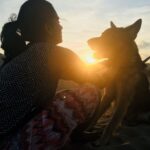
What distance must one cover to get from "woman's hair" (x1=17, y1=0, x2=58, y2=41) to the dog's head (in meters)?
1.18

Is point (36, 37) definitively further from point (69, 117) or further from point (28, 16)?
point (69, 117)

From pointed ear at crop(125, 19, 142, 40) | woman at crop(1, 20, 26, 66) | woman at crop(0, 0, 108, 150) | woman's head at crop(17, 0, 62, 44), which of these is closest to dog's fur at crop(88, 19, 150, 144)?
pointed ear at crop(125, 19, 142, 40)

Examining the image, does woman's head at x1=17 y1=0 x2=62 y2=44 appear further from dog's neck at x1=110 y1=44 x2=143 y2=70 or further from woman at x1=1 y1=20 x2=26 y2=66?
dog's neck at x1=110 y1=44 x2=143 y2=70

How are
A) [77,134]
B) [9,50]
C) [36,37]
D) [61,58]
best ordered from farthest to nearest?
[77,134]
[9,50]
[36,37]
[61,58]

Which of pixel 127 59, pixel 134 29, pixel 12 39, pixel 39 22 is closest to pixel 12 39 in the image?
pixel 12 39

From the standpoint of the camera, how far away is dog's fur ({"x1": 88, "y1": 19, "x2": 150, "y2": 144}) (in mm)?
3717

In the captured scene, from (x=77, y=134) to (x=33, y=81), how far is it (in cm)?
115

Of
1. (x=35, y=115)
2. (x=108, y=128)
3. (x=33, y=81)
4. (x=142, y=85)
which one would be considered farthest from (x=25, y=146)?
(x=142, y=85)

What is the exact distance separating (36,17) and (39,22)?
0.05 m

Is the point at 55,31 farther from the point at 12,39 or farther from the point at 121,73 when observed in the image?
the point at 121,73

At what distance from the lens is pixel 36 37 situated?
3.34 m

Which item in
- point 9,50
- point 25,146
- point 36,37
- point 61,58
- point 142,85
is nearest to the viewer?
point 25,146

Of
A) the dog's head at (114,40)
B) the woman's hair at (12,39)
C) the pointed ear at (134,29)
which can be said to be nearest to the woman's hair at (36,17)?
the woman's hair at (12,39)

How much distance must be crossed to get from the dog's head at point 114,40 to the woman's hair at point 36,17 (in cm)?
118
